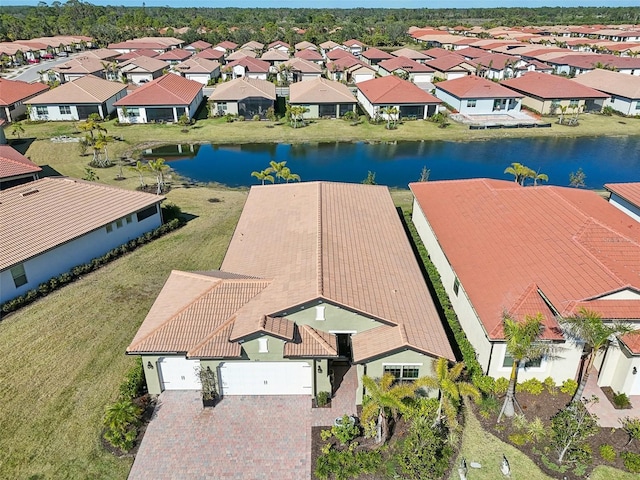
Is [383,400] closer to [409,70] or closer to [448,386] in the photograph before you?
[448,386]

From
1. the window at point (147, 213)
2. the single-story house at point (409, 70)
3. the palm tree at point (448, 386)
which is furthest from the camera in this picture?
the single-story house at point (409, 70)

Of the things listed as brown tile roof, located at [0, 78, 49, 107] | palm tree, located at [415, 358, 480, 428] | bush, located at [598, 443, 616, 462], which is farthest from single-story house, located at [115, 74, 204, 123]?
bush, located at [598, 443, 616, 462]

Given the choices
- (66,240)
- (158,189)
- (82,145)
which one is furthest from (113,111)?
(66,240)

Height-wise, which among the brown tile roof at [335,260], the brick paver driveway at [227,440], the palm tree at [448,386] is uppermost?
the brown tile roof at [335,260]

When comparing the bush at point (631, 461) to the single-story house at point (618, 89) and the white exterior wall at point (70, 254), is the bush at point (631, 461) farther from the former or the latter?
the single-story house at point (618, 89)

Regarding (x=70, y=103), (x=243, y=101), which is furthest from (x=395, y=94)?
(x=70, y=103)

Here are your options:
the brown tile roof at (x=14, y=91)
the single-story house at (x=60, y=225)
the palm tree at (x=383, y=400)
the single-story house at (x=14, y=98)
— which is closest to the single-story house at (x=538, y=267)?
the palm tree at (x=383, y=400)

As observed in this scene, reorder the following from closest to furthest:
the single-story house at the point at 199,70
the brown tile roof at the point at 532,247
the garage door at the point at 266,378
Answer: the garage door at the point at 266,378
the brown tile roof at the point at 532,247
the single-story house at the point at 199,70
